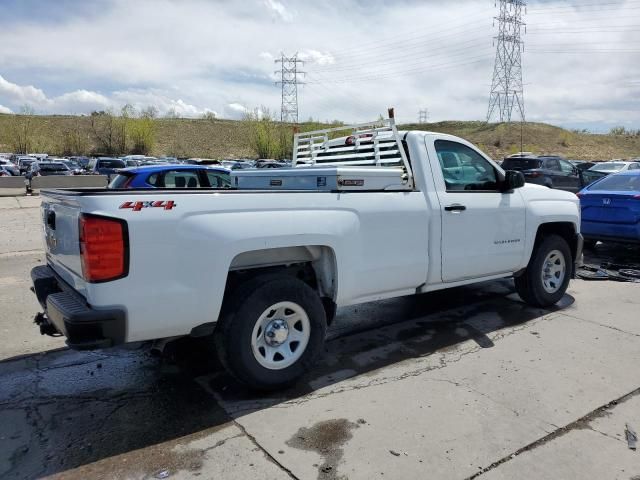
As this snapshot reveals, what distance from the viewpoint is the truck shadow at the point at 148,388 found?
132 inches

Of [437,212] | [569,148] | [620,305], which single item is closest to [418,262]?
[437,212]

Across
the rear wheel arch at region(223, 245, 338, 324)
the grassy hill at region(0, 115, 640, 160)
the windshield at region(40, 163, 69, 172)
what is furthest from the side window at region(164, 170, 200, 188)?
the grassy hill at region(0, 115, 640, 160)

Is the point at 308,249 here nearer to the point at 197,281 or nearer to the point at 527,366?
the point at 197,281

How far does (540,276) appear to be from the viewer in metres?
6.25

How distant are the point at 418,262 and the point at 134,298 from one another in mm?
2567

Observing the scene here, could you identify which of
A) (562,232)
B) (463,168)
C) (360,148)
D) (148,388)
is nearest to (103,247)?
(148,388)

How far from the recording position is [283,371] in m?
4.08

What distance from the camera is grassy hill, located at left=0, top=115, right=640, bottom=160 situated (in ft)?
241

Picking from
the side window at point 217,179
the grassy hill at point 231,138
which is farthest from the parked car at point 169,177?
the grassy hill at point 231,138

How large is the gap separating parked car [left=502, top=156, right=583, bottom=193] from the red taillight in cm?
1808

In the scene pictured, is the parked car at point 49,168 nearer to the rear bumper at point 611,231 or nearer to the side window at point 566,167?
the side window at point 566,167

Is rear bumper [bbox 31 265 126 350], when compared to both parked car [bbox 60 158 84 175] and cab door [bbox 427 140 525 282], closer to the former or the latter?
cab door [bbox 427 140 525 282]

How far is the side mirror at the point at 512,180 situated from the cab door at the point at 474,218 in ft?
0.26

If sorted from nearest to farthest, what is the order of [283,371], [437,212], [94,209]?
1. [94,209]
2. [283,371]
3. [437,212]
